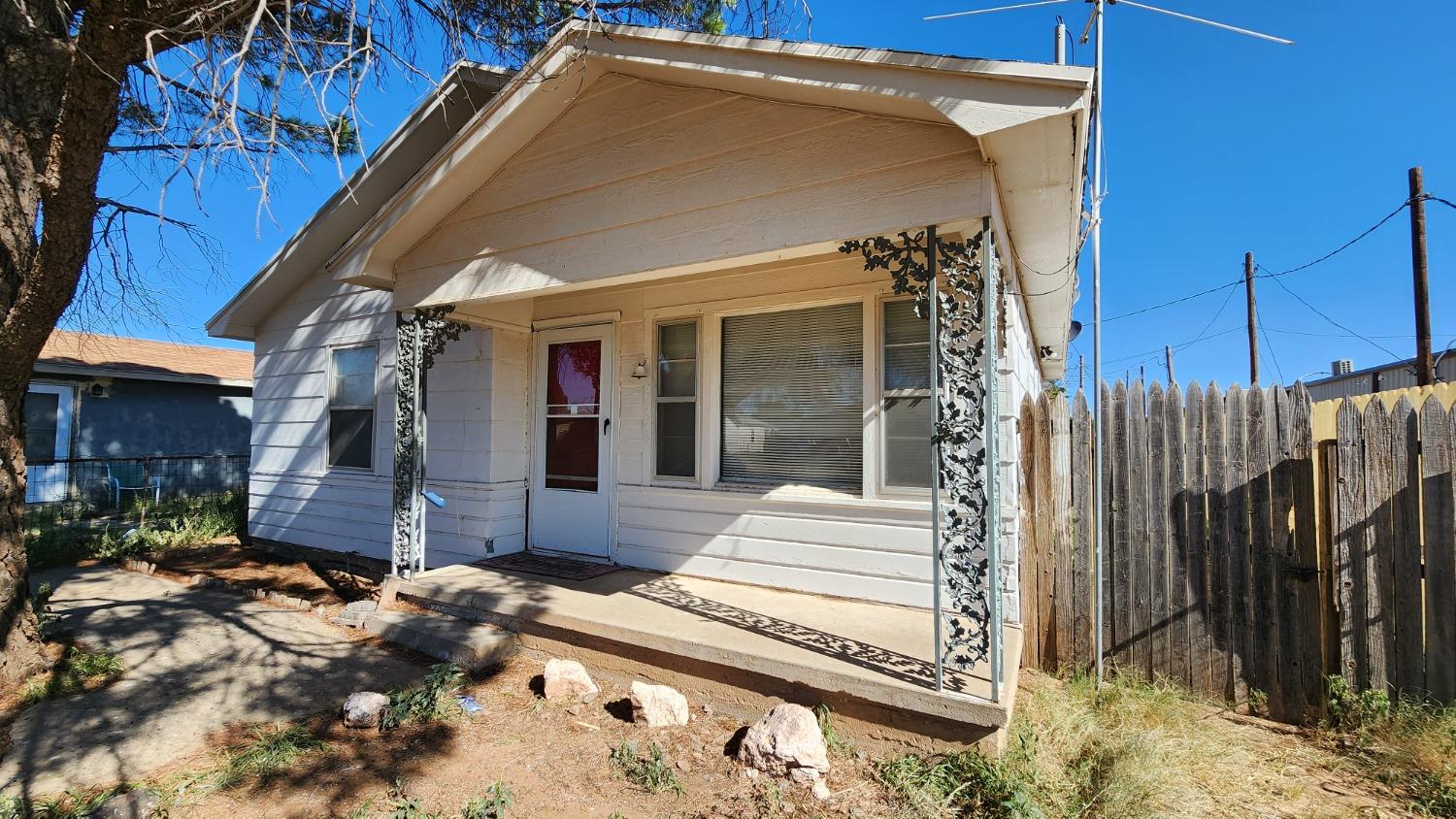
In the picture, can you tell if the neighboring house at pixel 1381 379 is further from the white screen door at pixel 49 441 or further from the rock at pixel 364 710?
the white screen door at pixel 49 441

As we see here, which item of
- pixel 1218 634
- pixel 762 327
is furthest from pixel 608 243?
pixel 1218 634

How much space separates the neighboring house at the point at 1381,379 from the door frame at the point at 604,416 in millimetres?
11973

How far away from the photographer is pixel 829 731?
3182mm

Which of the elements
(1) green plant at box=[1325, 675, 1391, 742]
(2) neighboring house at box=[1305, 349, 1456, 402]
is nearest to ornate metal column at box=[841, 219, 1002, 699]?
(1) green plant at box=[1325, 675, 1391, 742]

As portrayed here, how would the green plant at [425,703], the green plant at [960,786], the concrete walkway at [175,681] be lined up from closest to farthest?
the green plant at [960,786]
the concrete walkway at [175,681]
the green plant at [425,703]

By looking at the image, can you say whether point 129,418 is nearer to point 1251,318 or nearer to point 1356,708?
point 1356,708

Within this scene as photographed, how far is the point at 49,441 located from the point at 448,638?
1337 cm

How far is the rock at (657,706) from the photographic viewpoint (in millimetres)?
3373

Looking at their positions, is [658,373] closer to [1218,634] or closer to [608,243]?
[608,243]

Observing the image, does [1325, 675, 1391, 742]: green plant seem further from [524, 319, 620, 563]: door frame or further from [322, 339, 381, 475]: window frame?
[322, 339, 381, 475]: window frame

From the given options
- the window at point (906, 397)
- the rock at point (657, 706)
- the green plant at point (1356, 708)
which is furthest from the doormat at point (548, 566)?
the green plant at point (1356, 708)

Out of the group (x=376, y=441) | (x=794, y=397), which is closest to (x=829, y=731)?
(x=794, y=397)

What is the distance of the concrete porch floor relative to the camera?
300 centimetres

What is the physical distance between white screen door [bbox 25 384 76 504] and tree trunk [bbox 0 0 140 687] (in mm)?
10709
